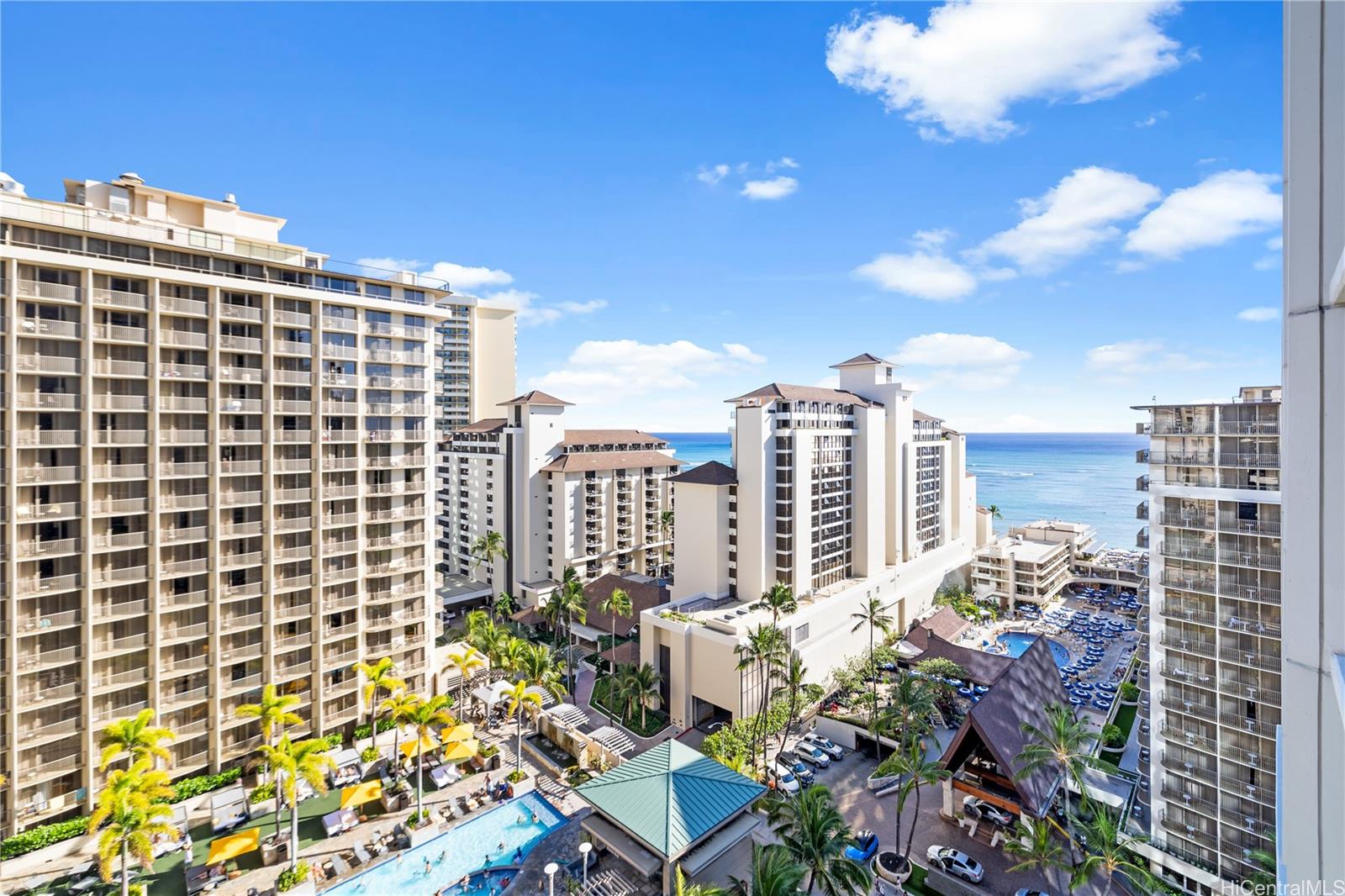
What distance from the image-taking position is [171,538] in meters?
30.6

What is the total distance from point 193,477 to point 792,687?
3442 cm

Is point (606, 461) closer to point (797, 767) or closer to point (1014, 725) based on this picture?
point (797, 767)

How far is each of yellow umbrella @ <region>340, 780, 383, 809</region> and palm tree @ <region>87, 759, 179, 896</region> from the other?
25.8ft

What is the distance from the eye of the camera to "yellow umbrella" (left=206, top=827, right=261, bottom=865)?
26297 mm

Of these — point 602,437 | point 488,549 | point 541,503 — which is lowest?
point 488,549

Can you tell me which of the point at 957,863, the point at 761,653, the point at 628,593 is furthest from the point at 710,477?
the point at 957,863

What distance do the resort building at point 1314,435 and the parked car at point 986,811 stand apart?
102 feet

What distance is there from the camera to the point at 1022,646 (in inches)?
2253

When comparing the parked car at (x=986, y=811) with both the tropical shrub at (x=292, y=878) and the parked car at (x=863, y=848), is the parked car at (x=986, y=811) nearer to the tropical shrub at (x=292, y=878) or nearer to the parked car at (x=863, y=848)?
the parked car at (x=863, y=848)

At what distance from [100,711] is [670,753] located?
1088 inches

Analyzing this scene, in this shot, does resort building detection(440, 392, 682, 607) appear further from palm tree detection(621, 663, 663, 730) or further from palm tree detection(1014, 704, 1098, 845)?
palm tree detection(1014, 704, 1098, 845)

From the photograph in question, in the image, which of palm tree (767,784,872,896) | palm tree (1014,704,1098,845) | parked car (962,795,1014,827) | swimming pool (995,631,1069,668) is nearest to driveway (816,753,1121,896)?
parked car (962,795,1014,827)

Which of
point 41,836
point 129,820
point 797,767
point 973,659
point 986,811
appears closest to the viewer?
point 129,820

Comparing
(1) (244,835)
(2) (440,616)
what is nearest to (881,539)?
(2) (440,616)
